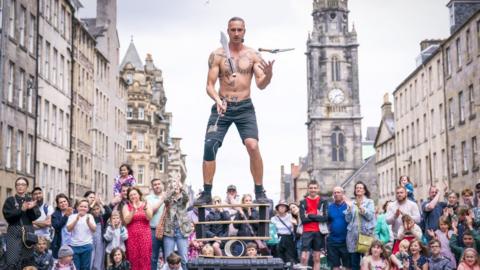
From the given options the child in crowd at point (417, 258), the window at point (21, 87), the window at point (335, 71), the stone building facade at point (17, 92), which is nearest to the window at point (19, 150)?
the stone building facade at point (17, 92)

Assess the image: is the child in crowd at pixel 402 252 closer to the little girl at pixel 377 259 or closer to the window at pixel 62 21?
the little girl at pixel 377 259

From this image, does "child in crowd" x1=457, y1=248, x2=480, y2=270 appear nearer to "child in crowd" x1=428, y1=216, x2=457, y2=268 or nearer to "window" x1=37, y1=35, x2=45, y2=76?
"child in crowd" x1=428, y1=216, x2=457, y2=268

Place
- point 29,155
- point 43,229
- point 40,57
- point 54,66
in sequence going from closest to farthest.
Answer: point 43,229 → point 29,155 → point 40,57 → point 54,66

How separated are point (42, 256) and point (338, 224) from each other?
5.35 m

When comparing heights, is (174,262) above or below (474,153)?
below

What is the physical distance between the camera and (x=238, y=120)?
34.8 feet

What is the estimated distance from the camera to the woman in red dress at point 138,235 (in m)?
12.7

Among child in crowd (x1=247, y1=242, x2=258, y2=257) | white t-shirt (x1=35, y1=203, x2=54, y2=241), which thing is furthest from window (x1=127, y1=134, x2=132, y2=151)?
child in crowd (x1=247, y1=242, x2=258, y2=257)

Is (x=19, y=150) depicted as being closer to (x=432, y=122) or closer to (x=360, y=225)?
(x=360, y=225)

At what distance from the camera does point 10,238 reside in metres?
13.1

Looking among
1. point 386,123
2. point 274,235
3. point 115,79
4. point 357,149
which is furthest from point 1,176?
point 357,149

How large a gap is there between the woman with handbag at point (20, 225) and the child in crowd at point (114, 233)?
4.08 feet

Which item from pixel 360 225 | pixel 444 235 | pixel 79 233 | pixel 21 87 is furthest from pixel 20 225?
pixel 21 87

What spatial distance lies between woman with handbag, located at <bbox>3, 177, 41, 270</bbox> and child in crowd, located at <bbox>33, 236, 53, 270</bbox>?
A: 0.44 feet
